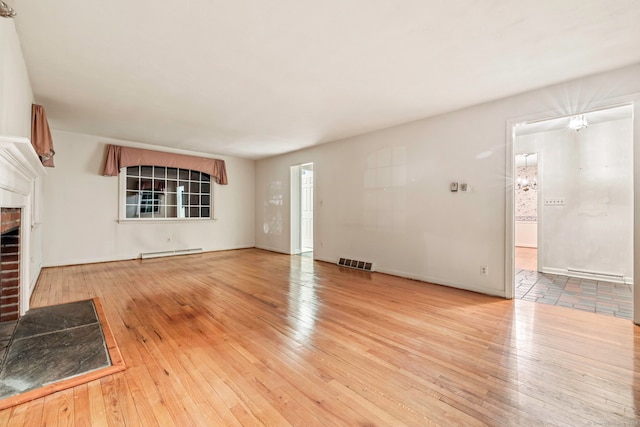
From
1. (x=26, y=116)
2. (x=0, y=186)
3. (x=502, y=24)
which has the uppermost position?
(x=502, y=24)

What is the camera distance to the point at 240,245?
7.49 metres

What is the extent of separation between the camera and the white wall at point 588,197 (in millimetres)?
4203

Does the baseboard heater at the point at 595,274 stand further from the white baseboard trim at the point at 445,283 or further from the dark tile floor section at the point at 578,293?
the white baseboard trim at the point at 445,283

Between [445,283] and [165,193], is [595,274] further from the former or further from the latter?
[165,193]

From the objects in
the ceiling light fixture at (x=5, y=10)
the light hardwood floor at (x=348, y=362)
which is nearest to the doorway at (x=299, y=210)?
the light hardwood floor at (x=348, y=362)

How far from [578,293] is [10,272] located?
637 cm

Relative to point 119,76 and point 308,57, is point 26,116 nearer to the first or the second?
point 119,76

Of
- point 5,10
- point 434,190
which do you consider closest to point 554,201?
point 434,190

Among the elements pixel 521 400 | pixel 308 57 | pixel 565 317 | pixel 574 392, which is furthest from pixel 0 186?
pixel 565 317

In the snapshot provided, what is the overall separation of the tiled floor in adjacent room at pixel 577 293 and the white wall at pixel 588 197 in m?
0.44

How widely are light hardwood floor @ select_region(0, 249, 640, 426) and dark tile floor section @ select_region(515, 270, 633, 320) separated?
292 millimetres

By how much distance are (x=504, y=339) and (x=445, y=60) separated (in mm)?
2452

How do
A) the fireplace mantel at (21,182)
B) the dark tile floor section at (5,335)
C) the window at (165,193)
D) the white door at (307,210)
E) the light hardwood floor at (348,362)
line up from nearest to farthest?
the light hardwood floor at (348,362) → the fireplace mantel at (21,182) → the dark tile floor section at (5,335) → the window at (165,193) → the white door at (307,210)

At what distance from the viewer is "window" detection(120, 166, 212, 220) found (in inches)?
228
